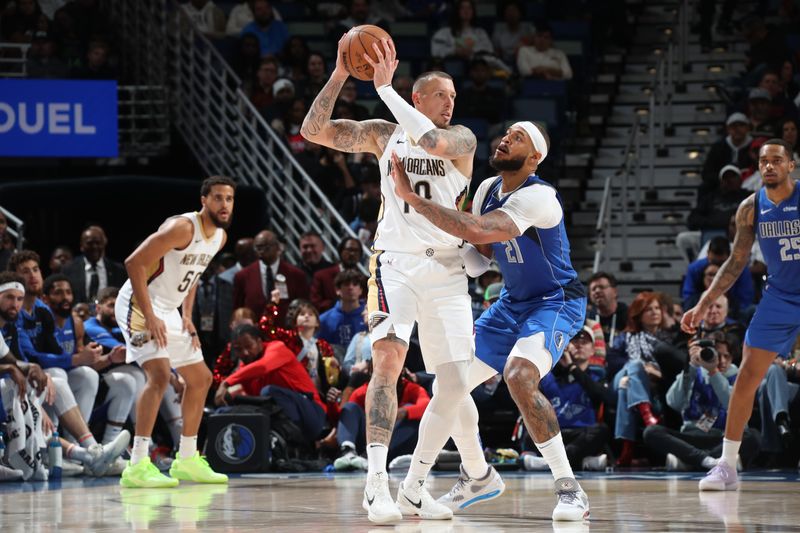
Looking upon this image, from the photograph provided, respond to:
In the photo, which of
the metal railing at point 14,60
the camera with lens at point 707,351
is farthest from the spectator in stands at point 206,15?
the camera with lens at point 707,351

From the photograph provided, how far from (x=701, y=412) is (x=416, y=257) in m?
4.64

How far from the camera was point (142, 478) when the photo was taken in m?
8.92

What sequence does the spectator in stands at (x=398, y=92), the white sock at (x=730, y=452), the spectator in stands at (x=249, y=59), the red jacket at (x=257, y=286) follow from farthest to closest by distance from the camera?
1. the spectator in stands at (x=249, y=59)
2. the spectator in stands at (x=398, y=92)
3. the red jacket at (x=257, y=286)
4. the white sock at (x=730, y=452)

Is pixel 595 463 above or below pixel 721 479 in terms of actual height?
below

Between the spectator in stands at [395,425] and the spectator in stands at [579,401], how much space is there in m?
0.98

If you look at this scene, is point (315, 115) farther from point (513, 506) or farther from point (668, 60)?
point (668, 60)

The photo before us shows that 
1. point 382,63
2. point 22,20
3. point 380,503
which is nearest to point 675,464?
point 380,503

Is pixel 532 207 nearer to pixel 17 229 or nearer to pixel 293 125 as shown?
pixel 17 229

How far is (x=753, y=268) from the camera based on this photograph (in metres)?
12.0

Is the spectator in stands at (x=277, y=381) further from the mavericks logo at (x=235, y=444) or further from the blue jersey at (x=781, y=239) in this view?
the blue jersey at (x=781, y=239)

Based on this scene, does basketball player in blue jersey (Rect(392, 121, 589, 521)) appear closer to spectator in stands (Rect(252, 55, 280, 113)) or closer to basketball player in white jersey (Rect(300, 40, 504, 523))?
basketball player in white jersey (Rect(300, 40, 504, 523))

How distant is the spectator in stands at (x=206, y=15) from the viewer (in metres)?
16.9

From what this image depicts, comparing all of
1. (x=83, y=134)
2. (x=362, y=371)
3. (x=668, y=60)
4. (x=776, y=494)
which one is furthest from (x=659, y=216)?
(x=776, y=494)

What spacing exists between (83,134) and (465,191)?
769 cm
